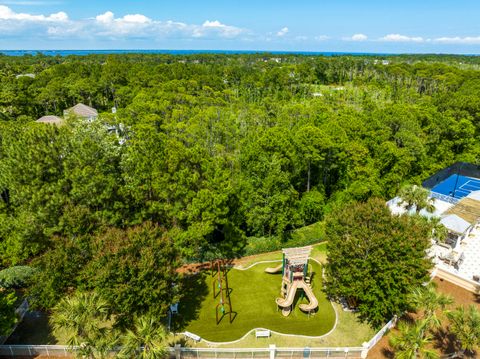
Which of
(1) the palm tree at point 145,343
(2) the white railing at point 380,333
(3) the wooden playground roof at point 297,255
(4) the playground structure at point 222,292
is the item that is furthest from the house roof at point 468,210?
(1) the palm tree at point 145,343

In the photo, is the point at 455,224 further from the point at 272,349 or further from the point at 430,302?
the point at 272,349

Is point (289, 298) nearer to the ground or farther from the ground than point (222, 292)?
farther from the ground

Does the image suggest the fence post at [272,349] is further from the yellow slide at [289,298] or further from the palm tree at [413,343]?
the palm tree at [413,343]

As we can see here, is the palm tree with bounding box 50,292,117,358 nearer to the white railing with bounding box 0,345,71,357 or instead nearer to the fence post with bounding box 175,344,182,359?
the white railing with bounding box 0,345,71,357

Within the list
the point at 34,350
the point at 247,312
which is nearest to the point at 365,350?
the point at 247,312

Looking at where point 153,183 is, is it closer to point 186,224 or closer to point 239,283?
point 186,224

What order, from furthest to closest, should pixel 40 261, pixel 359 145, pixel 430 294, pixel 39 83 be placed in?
pixel 39 83, pixel 359 145, pixel 40 261, pixel 430 294

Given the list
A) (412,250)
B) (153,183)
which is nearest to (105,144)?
(153,183)
